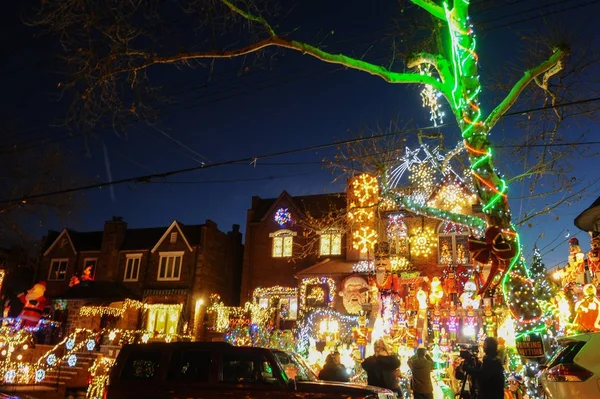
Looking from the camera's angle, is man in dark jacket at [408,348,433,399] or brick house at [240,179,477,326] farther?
brick house at [240,179,477,326]

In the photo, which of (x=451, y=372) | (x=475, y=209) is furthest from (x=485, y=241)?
(x=451, y=372)

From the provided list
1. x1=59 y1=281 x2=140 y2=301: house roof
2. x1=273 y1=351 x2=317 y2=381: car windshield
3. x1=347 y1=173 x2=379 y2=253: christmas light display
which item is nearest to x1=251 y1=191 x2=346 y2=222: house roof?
x1=347 y1=173 x2=379 y2=253: christmas light display

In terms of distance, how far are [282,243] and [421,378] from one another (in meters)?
20.0

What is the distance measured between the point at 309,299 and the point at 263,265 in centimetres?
433

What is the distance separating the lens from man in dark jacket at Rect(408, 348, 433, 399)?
989 cm

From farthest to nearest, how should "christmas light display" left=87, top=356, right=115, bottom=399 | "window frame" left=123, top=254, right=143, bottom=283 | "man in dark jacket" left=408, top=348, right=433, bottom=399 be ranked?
"window frame" left=123, top=254, right=143, bottom=283 → "christmas light display" left=87, top=356, right=115, bottom=399 → "man in dark jacket" left=408, top=348, right=433, bottom=399

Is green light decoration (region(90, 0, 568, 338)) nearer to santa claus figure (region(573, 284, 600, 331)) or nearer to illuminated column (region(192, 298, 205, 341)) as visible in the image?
santa claus figure (region(573, 284, 600, 331))

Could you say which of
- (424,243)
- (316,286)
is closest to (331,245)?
(316,286)

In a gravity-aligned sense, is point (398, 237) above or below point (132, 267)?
above

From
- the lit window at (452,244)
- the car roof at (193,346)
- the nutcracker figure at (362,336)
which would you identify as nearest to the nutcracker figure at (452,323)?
the nutcracker figure at (362,336)

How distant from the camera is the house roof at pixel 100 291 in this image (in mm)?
28672

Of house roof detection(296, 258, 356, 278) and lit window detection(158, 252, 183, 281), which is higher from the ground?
lit window detection(158, 252, 183, 281)

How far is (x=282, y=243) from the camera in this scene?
29547 millimetres

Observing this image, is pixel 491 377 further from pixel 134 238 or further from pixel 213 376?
pixel 134 238
